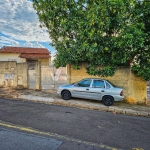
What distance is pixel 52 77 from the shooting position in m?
12.5

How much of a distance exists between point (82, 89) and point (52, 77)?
3.80 meters

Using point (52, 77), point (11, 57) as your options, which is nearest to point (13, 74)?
point (52, 77)

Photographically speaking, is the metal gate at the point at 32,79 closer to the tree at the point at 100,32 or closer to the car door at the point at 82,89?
the tree at the point at 100,32

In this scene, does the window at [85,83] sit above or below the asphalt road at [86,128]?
above

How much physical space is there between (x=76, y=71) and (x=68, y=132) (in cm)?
683

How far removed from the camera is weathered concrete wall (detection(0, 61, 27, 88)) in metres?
13.1

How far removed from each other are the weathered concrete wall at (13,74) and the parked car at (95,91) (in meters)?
4.74

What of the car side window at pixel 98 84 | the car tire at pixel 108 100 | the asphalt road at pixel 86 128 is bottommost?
the asphalt road at pixel 86 128

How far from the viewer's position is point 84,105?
29.2ft

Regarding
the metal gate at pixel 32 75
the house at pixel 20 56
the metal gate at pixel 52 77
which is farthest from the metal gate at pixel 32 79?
the house at pixel 20 56

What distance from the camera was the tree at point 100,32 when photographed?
7945mm

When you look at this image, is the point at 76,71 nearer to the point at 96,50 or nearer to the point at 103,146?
the point at 96,50

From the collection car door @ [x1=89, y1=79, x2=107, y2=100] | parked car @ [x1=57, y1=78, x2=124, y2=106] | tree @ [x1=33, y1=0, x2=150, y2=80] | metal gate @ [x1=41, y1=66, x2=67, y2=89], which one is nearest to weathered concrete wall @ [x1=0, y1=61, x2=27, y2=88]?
metal gate @ [x1=41, y1=66, x2=67, y2=89]

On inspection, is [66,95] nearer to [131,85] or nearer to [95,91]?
[95,91]
